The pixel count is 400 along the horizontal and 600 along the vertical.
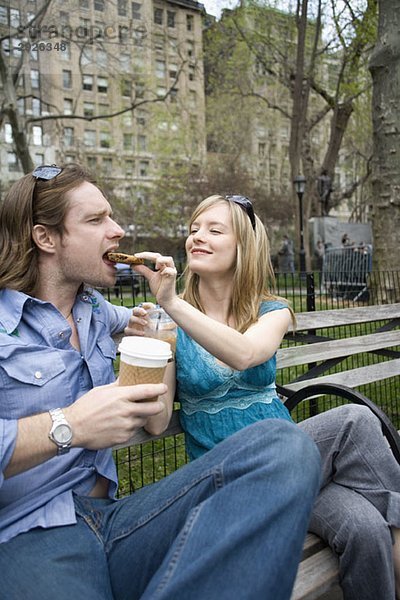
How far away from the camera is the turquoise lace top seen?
7.07 ft

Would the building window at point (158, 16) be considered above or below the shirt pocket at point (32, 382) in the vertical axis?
above

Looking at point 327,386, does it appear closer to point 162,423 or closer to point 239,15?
point 162,423

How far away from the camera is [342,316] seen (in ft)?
12.1

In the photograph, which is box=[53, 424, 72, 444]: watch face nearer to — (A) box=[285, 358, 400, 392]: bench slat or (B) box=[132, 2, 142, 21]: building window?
(A) box=[285, 358, 400, 392]: bench slat

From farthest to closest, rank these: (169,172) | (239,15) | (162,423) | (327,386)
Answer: (169,172) < (239,15) < (327,386) < (162,423)

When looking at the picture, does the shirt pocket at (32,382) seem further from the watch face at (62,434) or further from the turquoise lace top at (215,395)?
the turquoise lace top at (215,395)

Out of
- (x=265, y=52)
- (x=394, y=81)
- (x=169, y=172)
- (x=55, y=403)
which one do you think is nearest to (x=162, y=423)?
(x=55, y=403)

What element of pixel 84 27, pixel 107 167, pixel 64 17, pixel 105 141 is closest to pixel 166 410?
pixel 84 27

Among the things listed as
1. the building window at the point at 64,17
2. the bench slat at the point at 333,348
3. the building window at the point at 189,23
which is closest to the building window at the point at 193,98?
the building window at the point at 189,23

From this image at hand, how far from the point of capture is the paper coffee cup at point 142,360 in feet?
4.88

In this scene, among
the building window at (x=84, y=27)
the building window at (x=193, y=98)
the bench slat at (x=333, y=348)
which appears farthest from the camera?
the building window at (x=193, y=98)

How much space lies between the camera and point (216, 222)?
2.35m

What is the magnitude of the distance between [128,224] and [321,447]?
26331mm

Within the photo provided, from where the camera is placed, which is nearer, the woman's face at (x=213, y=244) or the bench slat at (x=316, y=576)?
the bench slat at (x=316, y=576)
